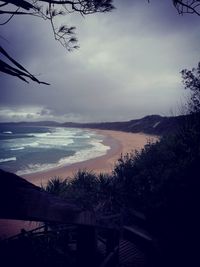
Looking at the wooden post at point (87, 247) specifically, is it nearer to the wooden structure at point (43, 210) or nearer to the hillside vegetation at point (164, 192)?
the wooden structure at point (43, 210)

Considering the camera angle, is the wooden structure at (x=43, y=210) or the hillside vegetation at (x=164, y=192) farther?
the hillside vegetation at (x=164, y=192)

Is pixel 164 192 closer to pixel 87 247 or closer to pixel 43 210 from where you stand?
pixel 87 247

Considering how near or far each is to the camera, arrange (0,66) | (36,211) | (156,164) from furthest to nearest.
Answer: (156,164) → (0,66) → (36,211)

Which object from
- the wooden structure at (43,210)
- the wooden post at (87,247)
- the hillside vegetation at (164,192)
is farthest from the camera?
the hillside vegetation at (164,192)

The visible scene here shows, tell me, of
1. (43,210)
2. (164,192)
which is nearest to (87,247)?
(43,210)

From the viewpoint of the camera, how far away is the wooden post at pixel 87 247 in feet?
10.4

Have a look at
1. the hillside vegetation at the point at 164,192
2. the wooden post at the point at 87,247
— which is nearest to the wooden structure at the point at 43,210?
the wooden post at the point at 87,247

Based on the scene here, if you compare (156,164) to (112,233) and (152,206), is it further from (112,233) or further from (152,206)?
(112,233)

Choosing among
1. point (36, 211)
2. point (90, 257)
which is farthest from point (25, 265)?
point (36, 211)

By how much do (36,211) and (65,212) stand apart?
0.48 m

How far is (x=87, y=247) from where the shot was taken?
3176mm

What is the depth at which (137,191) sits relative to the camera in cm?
1316

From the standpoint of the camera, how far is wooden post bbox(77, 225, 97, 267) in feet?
10.4

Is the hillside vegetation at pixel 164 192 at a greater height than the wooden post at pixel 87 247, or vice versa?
the wooden post at pixel 87 247
